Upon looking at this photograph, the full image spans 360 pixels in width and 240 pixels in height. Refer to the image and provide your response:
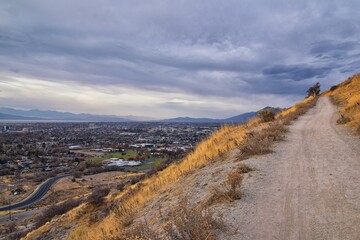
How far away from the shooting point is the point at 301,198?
5.50 metres

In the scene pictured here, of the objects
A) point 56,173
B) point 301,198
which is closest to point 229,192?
point 301,198

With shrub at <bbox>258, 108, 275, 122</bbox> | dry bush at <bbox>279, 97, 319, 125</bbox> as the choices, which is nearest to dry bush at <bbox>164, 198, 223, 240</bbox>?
dry bush at <bbox>279, 97, 319, 125</bbox>

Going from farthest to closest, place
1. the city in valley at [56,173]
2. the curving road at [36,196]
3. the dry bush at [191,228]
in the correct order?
1. the curving road at [36,196]
2. the city in valley at [56,173]
3. the dry bush at [191,228]

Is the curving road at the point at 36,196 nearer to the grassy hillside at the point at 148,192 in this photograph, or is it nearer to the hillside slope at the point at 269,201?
the grassy hillside at the point at 148,192

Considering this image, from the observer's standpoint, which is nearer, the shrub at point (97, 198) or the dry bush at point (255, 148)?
the dry bush at point (255, 148)

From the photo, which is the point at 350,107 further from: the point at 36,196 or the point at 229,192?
the point at 36,196

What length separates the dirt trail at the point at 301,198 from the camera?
4303 mm

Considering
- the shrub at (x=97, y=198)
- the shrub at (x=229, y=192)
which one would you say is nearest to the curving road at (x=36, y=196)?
the shrub at (x=97, y=198)

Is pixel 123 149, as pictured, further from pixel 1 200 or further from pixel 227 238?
pixel 227 238

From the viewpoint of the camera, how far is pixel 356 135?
1167 centimetres

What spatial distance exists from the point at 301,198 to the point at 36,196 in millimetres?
61739

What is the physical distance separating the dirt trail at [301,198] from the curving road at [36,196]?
53.0m

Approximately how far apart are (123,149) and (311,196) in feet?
403

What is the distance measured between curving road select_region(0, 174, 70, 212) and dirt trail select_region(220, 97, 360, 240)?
174ft
